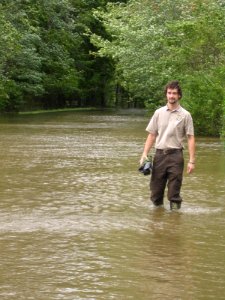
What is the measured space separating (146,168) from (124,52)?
2539 cm

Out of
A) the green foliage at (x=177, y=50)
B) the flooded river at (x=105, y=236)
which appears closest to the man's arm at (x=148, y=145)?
the flooded river at (x=105, y=236)

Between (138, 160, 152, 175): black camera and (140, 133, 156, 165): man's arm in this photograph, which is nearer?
(138, 160, 152, 175): black camera

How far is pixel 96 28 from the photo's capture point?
73188mm

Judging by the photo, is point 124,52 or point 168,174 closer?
point 168,174

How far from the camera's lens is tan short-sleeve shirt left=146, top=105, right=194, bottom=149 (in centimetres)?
1009

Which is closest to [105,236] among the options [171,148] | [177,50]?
[171,148]

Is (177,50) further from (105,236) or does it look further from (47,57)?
(47,57)

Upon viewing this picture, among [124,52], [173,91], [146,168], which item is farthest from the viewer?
[124,52]

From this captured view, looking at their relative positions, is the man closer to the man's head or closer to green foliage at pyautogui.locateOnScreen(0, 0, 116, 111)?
the man's head

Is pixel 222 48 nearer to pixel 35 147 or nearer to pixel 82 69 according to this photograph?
pixel 35 147

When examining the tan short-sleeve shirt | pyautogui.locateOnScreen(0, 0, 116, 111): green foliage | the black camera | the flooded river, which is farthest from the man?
pyautogui.locateOnScreen(0, 0, 116, 111): green foliage

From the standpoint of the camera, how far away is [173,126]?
33.1 ft

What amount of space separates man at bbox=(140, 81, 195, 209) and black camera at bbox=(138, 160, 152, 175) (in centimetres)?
11

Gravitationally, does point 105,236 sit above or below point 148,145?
below
